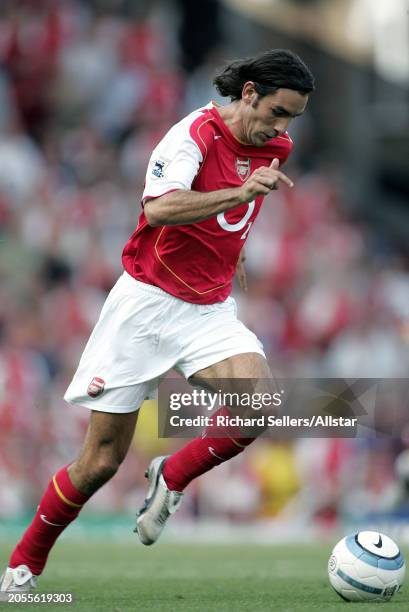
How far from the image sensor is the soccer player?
6781mm

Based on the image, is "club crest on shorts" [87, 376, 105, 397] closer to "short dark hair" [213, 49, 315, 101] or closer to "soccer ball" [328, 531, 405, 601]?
"soccer ball" [328, 531, 405, 601]

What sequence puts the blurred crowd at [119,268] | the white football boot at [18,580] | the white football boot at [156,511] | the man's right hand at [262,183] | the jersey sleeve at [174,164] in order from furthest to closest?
the blurred crowd at [119,268] → the white football boot at [156,511] → the white football boot at [18,580] → the jersey sleeve at [174,164] → the man's right hand at [262,183]

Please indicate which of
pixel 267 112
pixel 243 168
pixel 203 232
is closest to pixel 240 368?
pixel 203 232

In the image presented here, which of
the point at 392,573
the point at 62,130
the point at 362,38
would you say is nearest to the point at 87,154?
the point at 62,130

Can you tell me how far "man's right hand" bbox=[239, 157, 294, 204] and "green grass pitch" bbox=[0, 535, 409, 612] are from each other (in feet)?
6.16

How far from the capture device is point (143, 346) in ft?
22.7

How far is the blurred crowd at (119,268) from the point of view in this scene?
1405 cm

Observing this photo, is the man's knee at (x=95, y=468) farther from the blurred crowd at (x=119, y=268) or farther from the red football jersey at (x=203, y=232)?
the blurred crowd at (x=119, y=268)

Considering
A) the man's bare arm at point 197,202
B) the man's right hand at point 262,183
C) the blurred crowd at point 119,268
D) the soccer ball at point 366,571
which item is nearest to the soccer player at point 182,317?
the man's bare arm at point 197,202

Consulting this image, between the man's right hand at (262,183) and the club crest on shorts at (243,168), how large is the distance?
61cm

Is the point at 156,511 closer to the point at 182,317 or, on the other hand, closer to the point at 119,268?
the point at 182,317

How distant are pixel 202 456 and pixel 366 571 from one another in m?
1.02

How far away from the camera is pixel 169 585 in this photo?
794 cm

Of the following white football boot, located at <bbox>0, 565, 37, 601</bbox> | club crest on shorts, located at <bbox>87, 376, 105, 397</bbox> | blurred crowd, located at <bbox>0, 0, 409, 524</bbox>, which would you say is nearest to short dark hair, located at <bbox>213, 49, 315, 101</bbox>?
club crest on shorts, located at <bbox>87, 376, 105, 397</bbox>
